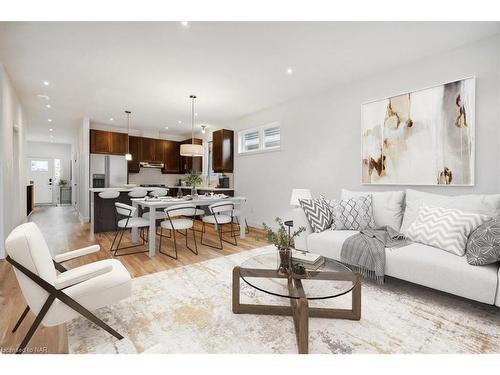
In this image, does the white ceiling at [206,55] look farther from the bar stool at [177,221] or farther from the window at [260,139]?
the bar stool at [177,221]

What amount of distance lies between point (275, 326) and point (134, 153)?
6.69 meters

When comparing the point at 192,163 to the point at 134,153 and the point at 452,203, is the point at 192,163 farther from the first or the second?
the point at 452,203

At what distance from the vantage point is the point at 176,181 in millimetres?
8453

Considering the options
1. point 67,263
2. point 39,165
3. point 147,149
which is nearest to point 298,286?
point 67,263

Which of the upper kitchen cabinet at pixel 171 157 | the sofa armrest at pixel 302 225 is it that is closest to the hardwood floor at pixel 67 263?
the sofa armrest at pixel 302 225

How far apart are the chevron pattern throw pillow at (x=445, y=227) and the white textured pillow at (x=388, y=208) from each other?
1.12ft

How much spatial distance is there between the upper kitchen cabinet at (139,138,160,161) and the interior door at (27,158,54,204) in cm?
604

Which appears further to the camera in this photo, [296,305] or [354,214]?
[354,214]

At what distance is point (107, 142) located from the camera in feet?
21.3

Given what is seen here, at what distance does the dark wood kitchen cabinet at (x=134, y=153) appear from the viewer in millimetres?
7012

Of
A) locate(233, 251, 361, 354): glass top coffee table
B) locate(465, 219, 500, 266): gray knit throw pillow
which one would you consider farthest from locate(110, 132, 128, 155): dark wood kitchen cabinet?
locate(465, 219, 500, 266): gray knit throw pillow
